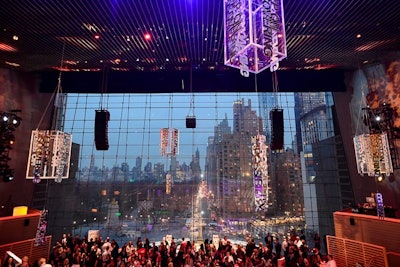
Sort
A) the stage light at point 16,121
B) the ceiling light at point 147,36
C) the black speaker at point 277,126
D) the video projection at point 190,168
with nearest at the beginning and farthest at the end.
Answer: the ceiling light at point 147,36 → the black speaker at point 277,126 → the stage light at point 16,121 → the video projection at point 190,168

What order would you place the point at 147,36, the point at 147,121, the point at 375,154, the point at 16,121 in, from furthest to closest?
1. the point at 147,121
2. the point at 16,121
3. the point at 147,36
4. the point at 375,154

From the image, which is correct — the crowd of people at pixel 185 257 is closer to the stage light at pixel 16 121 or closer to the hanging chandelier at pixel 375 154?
the hanging chandelier at pixel 375 154

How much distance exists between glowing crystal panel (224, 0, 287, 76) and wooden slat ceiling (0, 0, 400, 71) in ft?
10.2

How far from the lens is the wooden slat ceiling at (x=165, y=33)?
6.27m

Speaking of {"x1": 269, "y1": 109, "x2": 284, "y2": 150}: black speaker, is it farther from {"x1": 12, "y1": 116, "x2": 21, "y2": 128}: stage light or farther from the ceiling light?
{"x1": 12, "y1": 116, "x2": 21, "y2": 128}: stage light

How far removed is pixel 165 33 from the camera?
24.7 ft

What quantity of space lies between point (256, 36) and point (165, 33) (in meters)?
4.93

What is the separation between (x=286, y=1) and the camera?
19.9ft

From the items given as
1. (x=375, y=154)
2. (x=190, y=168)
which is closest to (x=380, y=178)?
(x=375, y=154)

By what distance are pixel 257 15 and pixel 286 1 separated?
132 inches

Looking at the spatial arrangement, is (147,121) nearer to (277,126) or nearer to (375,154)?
(277,126)

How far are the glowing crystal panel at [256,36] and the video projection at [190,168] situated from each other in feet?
27.5

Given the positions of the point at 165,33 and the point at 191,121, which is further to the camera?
the point at 191,121

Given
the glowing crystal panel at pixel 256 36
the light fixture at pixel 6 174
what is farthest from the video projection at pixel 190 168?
the glowing crystal panel at pixel 256 36
